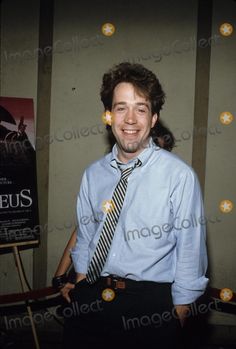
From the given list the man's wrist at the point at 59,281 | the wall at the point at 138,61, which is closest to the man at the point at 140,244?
the man's wrist at the point at 59,281

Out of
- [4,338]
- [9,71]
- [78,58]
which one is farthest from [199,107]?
[4,338]

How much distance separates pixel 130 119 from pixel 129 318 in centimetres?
107

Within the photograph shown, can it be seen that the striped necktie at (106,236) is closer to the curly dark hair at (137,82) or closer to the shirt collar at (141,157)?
the shirt collar at (141,157)

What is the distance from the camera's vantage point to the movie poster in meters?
2.90

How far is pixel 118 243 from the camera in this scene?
1859 mm

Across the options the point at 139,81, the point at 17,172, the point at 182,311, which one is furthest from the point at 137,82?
the point at 17,172

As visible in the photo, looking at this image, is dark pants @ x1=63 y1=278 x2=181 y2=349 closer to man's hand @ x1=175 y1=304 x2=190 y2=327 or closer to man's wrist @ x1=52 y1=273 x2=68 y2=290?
man's hand @ x1=175 y1=304 x2=190 y2=327

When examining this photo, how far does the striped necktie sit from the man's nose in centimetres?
23

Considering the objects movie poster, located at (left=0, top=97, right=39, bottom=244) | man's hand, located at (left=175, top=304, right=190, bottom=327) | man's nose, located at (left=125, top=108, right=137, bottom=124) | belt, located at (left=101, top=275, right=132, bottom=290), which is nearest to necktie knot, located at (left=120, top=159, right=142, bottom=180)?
man's nose, located at (left=125, top=108, right=137, bottom=124)

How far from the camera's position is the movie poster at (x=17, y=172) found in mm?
2896

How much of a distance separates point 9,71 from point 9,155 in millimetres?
939

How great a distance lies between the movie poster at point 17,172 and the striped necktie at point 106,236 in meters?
1.23

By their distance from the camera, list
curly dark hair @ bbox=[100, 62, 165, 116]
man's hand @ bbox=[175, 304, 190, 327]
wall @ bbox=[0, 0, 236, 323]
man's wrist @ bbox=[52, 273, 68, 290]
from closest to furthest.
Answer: man's hand @ bbox=[175, 304, 190, 327]
curly dark hair @ bbox=[100, 62, 165, 116]
man's wrist @ bbox=[52, 273, 68, 290]
wall @ bbox=[0, 0, 236, 323]

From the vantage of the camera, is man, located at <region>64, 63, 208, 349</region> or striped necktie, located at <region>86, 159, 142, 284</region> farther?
striped necktie, located at <region>86, 159, 142, 284</region>
